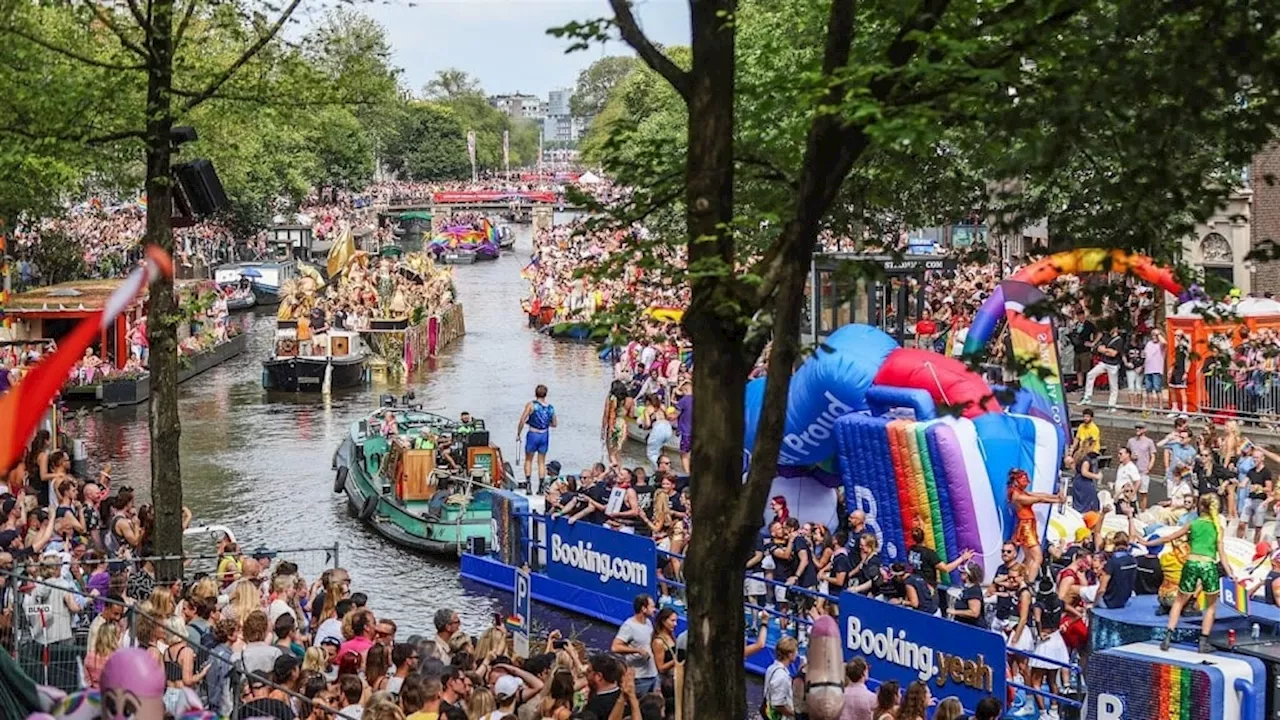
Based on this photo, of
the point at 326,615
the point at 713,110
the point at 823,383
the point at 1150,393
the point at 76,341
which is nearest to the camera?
the point at 76,341

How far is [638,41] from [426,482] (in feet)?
56.1

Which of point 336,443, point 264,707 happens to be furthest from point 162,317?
point 336,443

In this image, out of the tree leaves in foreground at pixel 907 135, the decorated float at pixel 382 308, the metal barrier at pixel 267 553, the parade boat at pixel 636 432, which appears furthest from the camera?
the decorated float at pixel 382 308

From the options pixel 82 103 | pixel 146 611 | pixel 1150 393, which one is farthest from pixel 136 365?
pixel 146 611

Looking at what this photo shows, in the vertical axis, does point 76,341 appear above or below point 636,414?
above

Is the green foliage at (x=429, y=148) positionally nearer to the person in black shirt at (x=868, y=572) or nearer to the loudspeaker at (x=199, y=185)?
the loudspeaker at (x=199, y=185)

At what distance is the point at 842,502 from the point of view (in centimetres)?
2091

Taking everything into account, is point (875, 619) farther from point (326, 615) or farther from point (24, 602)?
point (24, 602)

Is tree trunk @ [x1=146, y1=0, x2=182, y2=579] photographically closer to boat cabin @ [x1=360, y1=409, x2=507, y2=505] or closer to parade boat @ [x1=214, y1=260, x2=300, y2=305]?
boat cabin @ [x1=360, y1=409, x2=507, y2=505]

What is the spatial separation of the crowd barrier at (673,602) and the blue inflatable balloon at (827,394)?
7.73ft

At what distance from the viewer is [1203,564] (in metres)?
14.6

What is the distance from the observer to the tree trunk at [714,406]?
27.8 feet

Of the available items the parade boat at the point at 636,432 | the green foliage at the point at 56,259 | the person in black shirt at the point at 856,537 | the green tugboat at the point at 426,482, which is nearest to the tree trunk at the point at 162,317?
the person in black shirt at the point at 856,537

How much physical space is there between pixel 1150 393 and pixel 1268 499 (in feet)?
24.0
